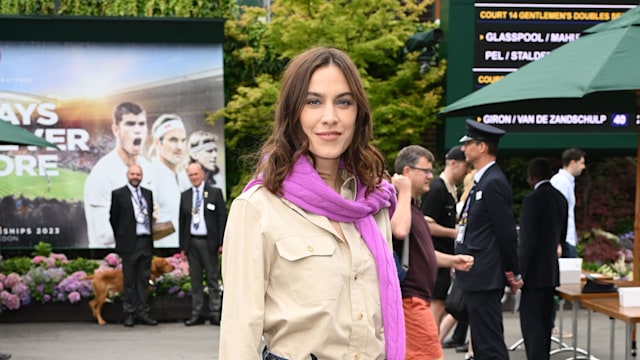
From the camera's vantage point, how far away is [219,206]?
998 centimetres

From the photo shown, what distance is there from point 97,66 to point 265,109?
112 inches

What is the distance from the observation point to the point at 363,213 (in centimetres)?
247

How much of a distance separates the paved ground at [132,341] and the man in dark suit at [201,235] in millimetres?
392

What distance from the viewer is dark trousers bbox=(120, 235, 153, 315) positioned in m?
9.99

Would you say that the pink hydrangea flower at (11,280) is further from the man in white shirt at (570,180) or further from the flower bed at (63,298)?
the man in white shirt at (570,180)

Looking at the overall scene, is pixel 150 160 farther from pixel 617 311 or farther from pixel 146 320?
pixel 617 311

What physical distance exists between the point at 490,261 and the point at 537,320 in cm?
104

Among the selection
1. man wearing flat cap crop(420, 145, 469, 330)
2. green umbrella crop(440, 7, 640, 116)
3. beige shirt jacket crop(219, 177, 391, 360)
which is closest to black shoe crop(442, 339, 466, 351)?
man wearing flat cap crop(420, 145, 469, 330)

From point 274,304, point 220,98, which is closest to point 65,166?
point 220,98

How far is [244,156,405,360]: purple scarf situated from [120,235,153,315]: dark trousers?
25.8 feet

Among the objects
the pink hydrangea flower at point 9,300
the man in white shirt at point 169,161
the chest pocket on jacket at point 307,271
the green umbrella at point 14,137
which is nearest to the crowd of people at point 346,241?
the chest pocket on jacket at point 307,271

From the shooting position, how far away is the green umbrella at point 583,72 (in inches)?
187

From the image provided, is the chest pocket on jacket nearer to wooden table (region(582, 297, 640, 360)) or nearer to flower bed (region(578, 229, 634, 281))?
wooden table (region(582, 297, 640, 360))

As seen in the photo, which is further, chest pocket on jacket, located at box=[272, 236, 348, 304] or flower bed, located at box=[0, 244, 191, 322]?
flower bed, located at box=[0, 244, 191, 322]
